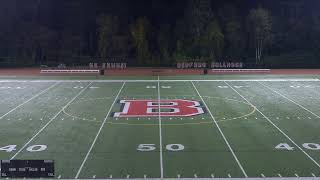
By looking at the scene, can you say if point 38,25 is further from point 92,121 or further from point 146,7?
point 92,121

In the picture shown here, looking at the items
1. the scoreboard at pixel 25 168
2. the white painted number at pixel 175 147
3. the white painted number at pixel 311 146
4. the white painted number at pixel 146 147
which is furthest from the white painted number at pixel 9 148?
the white painted number at pixel 311 146

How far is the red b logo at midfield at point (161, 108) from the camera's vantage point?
2392 cm

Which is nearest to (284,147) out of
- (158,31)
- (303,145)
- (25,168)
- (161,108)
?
(303,145)

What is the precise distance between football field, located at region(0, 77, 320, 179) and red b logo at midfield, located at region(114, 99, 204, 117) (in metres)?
0.05

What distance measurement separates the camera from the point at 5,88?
113ft

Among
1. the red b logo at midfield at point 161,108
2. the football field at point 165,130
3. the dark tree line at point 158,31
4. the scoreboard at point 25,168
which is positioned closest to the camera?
the scoreboard at point 25,168

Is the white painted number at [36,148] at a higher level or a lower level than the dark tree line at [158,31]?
lower

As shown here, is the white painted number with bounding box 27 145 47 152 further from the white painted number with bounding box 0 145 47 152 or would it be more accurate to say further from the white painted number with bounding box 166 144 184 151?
the white painted number with bounding box 166 144 184 151

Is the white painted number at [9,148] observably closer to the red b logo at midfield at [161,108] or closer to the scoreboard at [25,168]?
the scoreboard at [25,168]

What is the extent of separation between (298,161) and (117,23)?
143 feet

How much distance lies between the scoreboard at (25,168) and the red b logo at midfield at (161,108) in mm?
11833

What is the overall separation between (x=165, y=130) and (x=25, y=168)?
917 cm

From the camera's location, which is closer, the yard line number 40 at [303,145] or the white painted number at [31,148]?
the white painted number at [31,148]

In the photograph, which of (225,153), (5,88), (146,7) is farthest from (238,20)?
(225,153)
